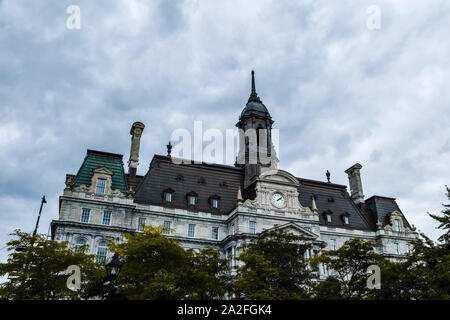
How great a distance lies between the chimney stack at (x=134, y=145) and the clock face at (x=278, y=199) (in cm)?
1975

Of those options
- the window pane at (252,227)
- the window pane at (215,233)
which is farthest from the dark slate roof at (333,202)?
the window pane at (215,233)

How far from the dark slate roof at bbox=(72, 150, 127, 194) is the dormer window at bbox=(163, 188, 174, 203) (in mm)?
5595

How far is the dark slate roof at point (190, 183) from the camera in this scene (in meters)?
52.7

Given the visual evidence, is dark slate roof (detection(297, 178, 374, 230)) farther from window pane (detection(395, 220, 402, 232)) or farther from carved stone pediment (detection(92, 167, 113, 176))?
carved stone pediment (detection(92, 167, 113, 176))

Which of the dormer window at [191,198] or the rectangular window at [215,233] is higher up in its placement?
the dormer window at [191,198]

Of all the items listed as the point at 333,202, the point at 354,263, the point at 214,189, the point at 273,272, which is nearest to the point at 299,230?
the point at 214,189

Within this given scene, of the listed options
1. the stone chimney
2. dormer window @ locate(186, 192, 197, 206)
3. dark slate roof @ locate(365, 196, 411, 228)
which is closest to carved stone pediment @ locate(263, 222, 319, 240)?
dormer window @ locate(186, 192, 197, 206)

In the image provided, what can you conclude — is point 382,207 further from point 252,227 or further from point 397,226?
point 252,227

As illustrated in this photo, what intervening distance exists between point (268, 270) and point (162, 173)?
29019mm

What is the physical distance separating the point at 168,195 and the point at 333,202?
1073 inches

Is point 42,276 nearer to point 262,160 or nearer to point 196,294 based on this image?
point 196,294

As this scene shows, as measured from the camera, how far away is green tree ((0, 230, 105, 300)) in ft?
91.1

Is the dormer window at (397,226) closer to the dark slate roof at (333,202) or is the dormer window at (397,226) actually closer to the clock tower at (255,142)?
the dark slate roof at (333,202)
